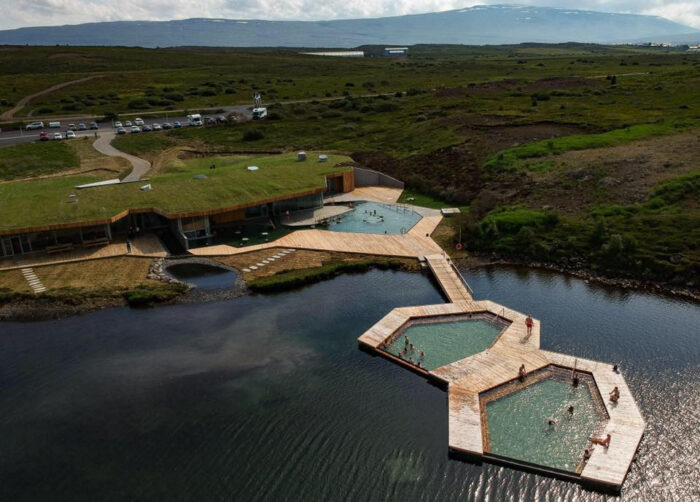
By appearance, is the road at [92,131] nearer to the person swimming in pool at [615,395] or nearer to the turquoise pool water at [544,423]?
the turquoise pool water at [544,423]

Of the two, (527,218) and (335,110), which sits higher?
(335,110)

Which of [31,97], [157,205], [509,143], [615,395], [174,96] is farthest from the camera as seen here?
[174,96]

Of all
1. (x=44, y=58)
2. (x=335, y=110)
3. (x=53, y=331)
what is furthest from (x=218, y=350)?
(x=44, y=58)

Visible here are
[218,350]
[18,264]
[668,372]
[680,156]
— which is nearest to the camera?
[668,372]

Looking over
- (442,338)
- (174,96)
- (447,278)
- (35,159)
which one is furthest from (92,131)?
(442,338)

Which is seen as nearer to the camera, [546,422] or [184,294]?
[546,422]

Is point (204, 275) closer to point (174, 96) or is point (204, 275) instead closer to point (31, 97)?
point (174, 96)

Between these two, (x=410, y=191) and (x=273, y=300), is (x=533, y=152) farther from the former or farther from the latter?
(x=273, y=300)
